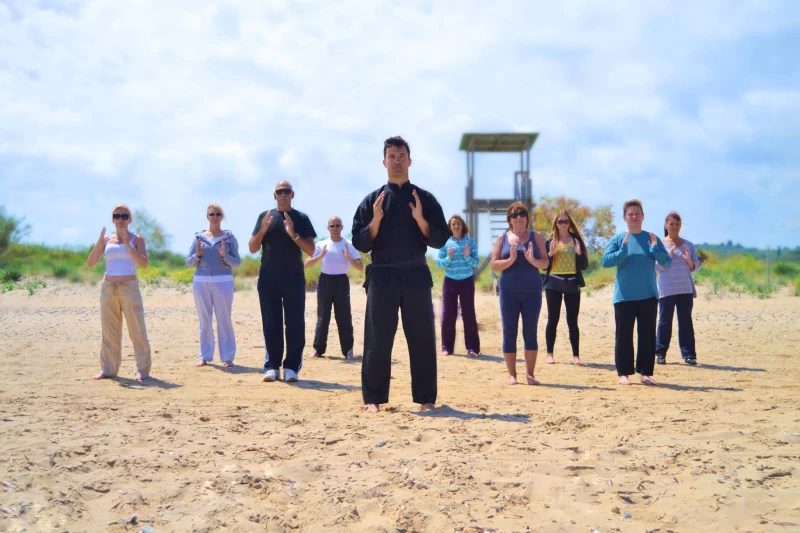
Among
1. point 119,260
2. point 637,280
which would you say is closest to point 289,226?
point 119,260

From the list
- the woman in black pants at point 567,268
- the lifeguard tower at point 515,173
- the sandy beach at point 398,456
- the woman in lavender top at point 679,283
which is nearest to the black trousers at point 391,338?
the sandy beach at point 398,456

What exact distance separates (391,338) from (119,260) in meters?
3.41

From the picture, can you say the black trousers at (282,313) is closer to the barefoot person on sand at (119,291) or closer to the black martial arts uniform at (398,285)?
the barefoot person on sand at (119,291)

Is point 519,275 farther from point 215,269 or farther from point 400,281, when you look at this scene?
point 215,269

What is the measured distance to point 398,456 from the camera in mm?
4152

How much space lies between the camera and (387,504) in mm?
3492

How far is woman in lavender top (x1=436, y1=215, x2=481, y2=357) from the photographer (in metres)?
9.59

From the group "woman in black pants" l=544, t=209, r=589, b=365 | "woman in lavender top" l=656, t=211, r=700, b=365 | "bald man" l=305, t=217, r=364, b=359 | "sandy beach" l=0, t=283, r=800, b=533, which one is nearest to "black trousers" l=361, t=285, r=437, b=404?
"sandy beach" l=0, t=283, r=800, b=533

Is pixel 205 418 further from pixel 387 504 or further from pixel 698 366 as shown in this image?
pixel 698 366

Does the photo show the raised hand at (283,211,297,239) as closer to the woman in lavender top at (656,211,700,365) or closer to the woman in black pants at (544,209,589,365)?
the woman in black pants at (544,209,589,365)

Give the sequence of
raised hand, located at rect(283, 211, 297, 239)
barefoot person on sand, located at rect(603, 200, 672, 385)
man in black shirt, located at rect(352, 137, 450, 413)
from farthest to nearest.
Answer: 1. raised hand, located at rect(283, 211, 297, 239)
2. barefoot person on sand, located at rect(603, 200, 672, 385)
3. man in black shirt, located at rect(352, 137, 450, 413)

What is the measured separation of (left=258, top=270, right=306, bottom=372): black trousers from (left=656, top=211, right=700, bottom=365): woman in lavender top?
450cm

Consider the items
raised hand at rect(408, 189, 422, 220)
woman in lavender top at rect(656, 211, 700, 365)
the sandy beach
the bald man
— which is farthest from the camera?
the bald man

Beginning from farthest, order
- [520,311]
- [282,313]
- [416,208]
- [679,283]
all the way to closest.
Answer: [679,283], [282,313], [520,311], [416,208]
